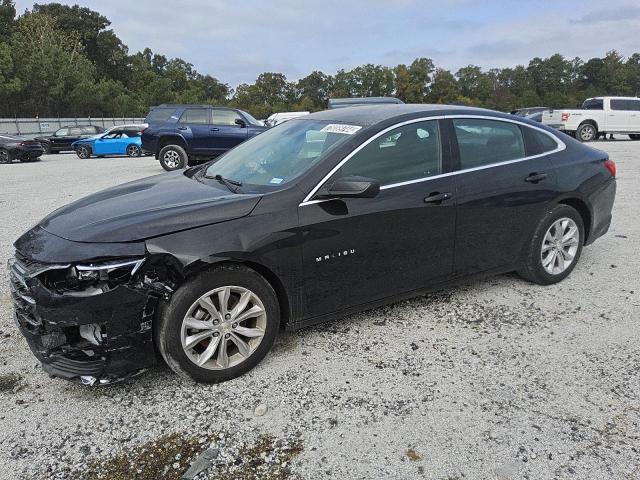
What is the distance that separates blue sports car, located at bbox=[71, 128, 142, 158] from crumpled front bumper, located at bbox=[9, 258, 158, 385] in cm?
2049

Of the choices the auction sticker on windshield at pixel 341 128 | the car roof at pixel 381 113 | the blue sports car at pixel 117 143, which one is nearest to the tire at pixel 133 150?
the blue sports car at pixel 117 143

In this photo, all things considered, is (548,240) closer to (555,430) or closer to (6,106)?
(555,430)

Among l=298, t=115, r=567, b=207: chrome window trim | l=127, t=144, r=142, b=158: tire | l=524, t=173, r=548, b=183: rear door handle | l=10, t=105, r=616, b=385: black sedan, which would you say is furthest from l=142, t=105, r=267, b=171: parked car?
l=524, t=173, r=548, b=183: rear door handle

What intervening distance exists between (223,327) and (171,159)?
11.4 meters

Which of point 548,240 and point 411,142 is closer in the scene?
point 411,142

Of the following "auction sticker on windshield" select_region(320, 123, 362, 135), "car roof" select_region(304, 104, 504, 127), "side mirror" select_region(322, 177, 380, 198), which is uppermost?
"car roof" select_region(304, 104, 504, 127)

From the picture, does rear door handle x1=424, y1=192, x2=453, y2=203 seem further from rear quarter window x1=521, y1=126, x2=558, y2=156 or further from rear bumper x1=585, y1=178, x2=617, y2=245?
rear bumper x1=585, y1=178, x2=617, y2=245

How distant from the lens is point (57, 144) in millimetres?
27047

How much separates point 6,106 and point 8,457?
48.3 m

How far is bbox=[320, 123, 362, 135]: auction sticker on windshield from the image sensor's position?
352 cm

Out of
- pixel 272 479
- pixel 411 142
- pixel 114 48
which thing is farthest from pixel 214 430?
pixel 114 48

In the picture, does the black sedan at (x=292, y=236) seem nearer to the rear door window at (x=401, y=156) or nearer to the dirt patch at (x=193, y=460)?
the rear door window at (x=401, y=156)

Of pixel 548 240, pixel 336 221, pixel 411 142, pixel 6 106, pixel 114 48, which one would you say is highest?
pixel 114 48

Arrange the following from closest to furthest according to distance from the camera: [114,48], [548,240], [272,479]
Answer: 1. [272,479]
2. [548,240]
3. [114,48]
